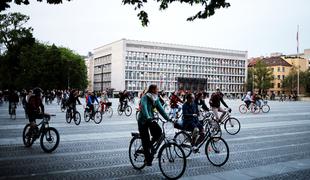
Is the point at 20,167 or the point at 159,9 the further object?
the point at 159,9

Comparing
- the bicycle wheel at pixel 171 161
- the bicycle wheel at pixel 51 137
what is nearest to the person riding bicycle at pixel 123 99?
the bicycle wheel at pixel 51 137

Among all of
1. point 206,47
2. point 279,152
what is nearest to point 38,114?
point 279,152

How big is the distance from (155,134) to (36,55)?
5589cm

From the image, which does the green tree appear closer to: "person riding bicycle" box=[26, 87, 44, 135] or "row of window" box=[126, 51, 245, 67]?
"row of window" box=[126, 51, 245, 67]

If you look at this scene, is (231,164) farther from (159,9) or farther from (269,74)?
(269,74)

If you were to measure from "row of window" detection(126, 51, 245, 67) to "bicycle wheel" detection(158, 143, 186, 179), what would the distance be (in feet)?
324

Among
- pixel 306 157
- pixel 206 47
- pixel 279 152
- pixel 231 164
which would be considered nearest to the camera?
pixel 231 164

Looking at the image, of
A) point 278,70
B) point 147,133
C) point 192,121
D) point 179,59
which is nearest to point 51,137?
point 147,133

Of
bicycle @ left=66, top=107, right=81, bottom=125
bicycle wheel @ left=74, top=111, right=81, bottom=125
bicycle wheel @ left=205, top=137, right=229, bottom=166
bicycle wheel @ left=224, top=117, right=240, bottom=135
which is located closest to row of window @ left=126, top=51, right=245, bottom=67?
bicycle @ left=66, top=107, right=81, bottom=125

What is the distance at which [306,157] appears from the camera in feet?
28.5

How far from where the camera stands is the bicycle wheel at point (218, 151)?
7.56 metres

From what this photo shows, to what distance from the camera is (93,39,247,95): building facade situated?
105m

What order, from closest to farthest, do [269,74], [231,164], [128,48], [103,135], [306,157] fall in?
1. [231,164]
2. [306,157]
3. [103,135]
4. [128,48]
5. [269,74]

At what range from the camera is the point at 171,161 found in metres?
6.70
